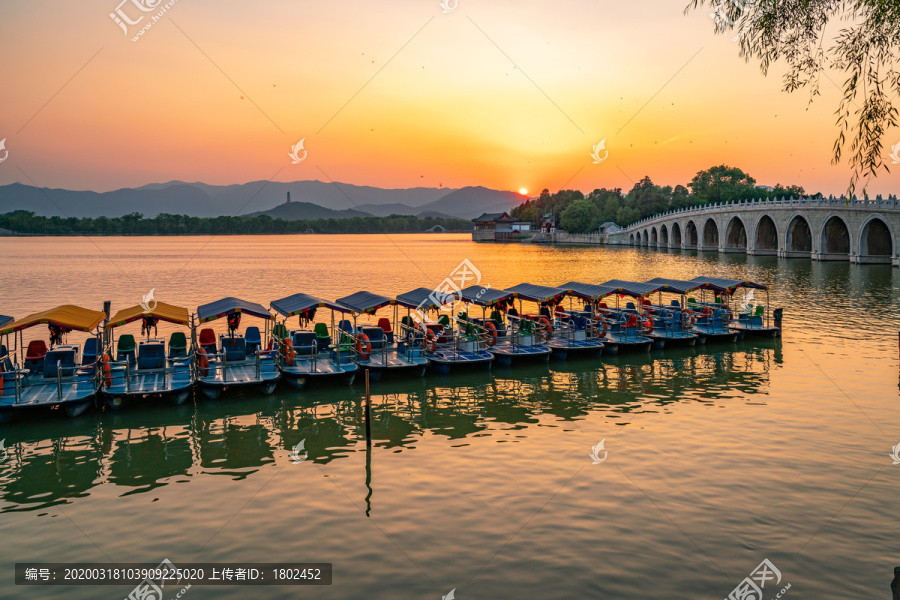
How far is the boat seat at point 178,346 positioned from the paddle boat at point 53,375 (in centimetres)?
270

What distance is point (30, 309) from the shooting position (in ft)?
169

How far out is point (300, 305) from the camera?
88.0 ft

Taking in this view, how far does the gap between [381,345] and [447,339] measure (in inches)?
127

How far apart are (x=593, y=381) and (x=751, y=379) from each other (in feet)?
22.3

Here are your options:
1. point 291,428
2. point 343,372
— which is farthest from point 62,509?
point 343,372


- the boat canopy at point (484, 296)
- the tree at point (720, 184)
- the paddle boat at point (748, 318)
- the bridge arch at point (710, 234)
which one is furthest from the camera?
the tree at point (720, 184)

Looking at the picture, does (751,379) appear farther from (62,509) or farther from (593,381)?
(62,509)

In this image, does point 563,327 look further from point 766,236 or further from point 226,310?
point 766,236

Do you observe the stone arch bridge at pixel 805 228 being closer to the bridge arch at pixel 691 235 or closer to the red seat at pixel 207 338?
the bridge arch at pixel 691 235

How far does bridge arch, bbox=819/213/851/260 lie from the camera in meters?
86.2

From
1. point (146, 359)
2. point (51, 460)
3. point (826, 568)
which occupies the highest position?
point (146, 359)

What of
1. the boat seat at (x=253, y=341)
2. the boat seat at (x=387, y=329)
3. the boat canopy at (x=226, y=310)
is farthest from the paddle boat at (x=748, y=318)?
the boat canopy at (x=226, y=310)

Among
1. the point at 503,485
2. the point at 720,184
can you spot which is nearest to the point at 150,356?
the point at 503,485

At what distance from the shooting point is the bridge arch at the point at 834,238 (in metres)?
86.2
